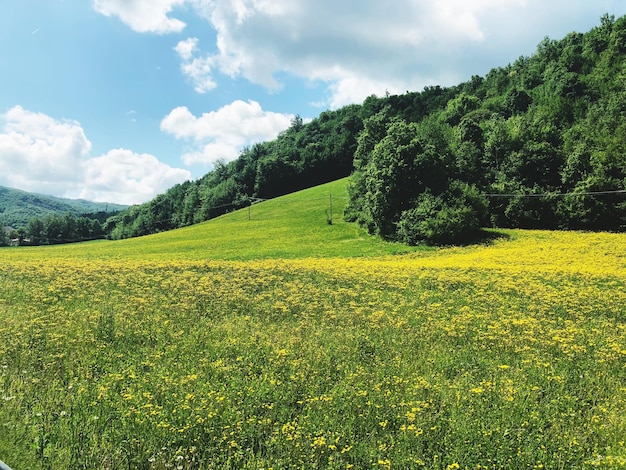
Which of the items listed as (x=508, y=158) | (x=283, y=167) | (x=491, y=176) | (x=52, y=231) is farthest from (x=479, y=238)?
(x=52, y=231)

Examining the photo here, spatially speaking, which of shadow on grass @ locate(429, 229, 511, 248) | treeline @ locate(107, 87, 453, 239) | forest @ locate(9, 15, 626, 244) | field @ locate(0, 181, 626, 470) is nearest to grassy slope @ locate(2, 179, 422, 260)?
forest @ locate(9, 15, 626, 244)

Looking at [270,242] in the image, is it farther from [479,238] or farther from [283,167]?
[283,167]

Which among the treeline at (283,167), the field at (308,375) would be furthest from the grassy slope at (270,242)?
the treeline at (283,167)

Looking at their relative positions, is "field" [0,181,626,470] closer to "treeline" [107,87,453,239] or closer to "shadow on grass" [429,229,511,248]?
"shadow on grass" [429,229,511,248]

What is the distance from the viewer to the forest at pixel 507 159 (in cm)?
4703

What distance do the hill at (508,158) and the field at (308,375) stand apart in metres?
29.5

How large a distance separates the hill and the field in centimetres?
2948

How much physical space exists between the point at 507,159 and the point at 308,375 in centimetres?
5751

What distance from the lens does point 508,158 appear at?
5766 cm

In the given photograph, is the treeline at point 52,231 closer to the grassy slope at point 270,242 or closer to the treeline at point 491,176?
the grassy slope at point 270,242

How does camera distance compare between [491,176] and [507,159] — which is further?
[491,176]

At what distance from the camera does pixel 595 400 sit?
824cm

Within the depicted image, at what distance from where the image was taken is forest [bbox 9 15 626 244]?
4703 centimetres

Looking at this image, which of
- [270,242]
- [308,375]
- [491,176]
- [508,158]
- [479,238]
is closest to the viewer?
[308,375]
